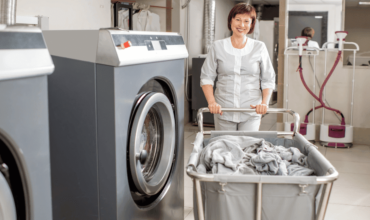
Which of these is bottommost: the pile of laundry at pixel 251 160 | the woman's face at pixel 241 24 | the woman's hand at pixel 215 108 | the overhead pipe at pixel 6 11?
the pile of laundry at pixel 251 160

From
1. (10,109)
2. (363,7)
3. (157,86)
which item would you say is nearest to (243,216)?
(157,86)

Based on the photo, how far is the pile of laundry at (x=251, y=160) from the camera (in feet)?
4.65

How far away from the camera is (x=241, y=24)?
2.20 m

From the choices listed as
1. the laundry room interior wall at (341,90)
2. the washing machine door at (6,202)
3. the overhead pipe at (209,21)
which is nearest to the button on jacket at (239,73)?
the washing machine door at (6,202)

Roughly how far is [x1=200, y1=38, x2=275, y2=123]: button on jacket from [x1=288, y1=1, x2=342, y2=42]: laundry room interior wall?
2.61 m

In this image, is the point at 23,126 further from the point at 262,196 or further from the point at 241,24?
the point at 241,24

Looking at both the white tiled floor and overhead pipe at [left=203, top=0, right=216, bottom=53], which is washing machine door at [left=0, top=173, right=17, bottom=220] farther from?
overhead pipe at [left=203, top=0, right=216, bottom=53]

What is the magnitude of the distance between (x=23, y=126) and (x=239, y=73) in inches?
62.0

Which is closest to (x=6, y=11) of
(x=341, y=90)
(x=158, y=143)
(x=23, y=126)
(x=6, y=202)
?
(x=23, y=126)

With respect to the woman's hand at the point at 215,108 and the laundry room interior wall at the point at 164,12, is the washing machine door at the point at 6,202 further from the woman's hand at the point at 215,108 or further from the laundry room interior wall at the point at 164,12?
the laundry room interior wall at the point at 164,12

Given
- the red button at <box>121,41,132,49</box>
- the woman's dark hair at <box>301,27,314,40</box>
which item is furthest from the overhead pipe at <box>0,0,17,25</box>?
the woman's dark hair at <box>301,27,314,40</box>

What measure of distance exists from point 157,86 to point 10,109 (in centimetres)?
94

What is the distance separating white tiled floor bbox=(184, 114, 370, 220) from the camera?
2.51 metres

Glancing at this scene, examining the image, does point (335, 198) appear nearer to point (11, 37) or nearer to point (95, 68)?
point (95, 68)
